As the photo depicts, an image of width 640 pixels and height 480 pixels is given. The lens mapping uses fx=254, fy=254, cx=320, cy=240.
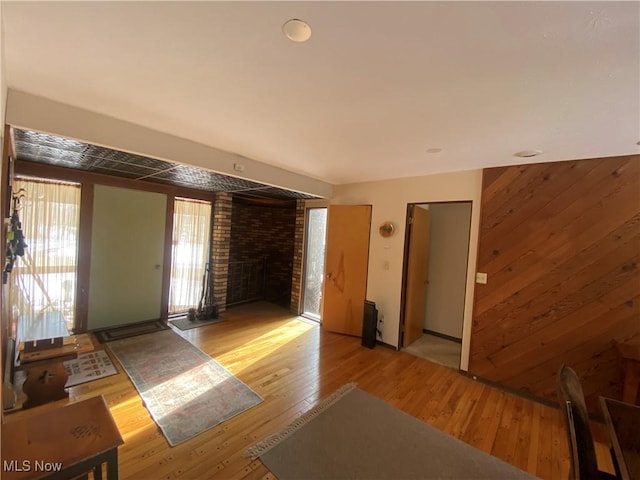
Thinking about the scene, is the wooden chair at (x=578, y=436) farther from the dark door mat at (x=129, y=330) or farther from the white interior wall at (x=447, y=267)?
the dark door mat at (x=129, y=330)

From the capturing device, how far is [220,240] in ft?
15.3

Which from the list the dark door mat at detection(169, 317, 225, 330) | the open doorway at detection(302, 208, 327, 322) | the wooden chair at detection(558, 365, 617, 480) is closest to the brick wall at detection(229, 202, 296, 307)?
the open doorway at detection(302, 208, 327, 322)

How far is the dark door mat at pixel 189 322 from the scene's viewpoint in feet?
13.1

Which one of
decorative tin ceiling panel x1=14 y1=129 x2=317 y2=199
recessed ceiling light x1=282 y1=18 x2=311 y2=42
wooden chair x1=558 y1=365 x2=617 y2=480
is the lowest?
wooden chair x1=558 y1=365 x2=617 y2=480

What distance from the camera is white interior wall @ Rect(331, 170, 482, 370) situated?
3.00 m

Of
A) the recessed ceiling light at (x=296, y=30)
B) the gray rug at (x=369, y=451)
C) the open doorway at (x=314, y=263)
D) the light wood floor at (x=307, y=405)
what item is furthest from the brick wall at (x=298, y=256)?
the recessed ceiling light at (x=296, y=30)

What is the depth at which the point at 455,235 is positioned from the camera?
4.06 metres

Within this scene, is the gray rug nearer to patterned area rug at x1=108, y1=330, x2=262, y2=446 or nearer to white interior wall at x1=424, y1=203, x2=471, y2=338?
patterned area rug at x1=108, y1=330, x2=262, y2=446

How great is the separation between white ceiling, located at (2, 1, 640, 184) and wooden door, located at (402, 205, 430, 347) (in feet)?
5.04

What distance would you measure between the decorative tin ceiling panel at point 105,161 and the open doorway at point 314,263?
4.72ft

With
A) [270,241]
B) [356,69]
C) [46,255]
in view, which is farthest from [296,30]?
[270,241]

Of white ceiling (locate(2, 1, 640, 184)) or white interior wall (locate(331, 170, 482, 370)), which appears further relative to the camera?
white interior wall (locate(331, 170, 482, 370))

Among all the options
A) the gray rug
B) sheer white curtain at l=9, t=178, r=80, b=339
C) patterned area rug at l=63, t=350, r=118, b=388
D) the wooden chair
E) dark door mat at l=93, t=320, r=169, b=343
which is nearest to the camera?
the wooden chair

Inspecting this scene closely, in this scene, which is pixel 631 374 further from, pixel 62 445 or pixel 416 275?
pixel 62 445
